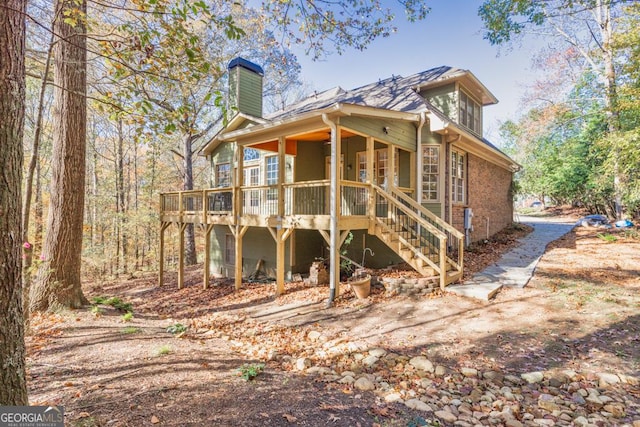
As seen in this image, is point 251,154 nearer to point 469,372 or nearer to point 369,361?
point 369,361

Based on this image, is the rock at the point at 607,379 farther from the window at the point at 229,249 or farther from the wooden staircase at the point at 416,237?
the window at the point at 229,249

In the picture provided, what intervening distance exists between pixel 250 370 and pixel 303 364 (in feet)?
2.68

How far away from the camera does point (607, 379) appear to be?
Answer: 12.4 ft

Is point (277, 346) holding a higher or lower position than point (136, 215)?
lower

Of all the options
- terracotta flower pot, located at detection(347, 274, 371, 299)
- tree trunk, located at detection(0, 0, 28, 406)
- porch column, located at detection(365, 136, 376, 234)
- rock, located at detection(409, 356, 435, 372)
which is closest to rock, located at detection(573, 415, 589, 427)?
rock, located at detection(409, 356, 435, 372)

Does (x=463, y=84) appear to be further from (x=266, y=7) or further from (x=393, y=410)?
(x=393, y=410)

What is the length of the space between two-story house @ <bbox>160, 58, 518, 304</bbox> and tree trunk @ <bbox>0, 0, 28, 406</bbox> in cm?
494

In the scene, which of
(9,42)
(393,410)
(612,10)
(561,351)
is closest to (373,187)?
(561,351)

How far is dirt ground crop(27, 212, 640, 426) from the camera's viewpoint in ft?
10.4

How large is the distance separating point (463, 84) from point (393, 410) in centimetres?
1152

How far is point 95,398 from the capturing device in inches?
123

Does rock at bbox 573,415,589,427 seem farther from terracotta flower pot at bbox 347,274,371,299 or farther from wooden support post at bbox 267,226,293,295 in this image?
wooden support post at bbox 267,226,293,295

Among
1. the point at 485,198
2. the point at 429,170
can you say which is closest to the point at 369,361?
the point at 429,170

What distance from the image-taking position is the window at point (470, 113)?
461 inches
